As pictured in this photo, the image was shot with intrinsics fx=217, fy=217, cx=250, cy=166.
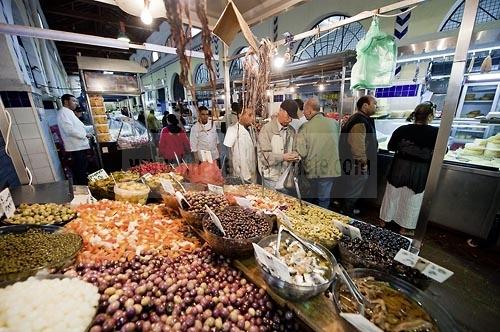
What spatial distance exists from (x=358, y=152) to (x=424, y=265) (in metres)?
2.95

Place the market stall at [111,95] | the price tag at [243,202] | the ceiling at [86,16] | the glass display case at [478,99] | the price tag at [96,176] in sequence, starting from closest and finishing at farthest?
the price tag at [243,202] < the price tag at [96,176] < the glass display case at [478,99] < the market stall at [111,95] < the ceiling at [86,16]

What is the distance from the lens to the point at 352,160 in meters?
4.23

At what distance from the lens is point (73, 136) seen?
17.3 feet

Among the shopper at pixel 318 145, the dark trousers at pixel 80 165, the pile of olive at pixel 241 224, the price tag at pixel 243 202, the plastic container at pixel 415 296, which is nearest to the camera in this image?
the plastic container at pixel 415 296

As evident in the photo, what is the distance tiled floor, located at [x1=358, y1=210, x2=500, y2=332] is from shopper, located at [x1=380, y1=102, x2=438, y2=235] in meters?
→ 0.50

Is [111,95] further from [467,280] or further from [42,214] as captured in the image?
[467,280]

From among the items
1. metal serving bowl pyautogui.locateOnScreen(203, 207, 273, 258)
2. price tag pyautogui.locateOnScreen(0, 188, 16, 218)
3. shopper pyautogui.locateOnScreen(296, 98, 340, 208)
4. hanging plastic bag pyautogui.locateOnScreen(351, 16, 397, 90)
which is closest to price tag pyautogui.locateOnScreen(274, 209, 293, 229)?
metal serving bowl pyautogui.locateOnScreen(203, 207, 273, 258)

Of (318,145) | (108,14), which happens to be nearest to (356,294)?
(318,145)

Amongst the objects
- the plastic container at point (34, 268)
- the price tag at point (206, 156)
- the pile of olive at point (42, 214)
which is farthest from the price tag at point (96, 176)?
the price tag at point (206, 156)

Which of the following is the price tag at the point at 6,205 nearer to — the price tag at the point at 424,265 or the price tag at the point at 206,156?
the price tag at the point at 206,156

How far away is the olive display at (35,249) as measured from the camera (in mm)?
1210

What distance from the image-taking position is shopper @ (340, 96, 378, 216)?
3.73 m

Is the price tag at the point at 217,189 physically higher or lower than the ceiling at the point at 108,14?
lower

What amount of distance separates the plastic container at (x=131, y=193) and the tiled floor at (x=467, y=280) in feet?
9.39
